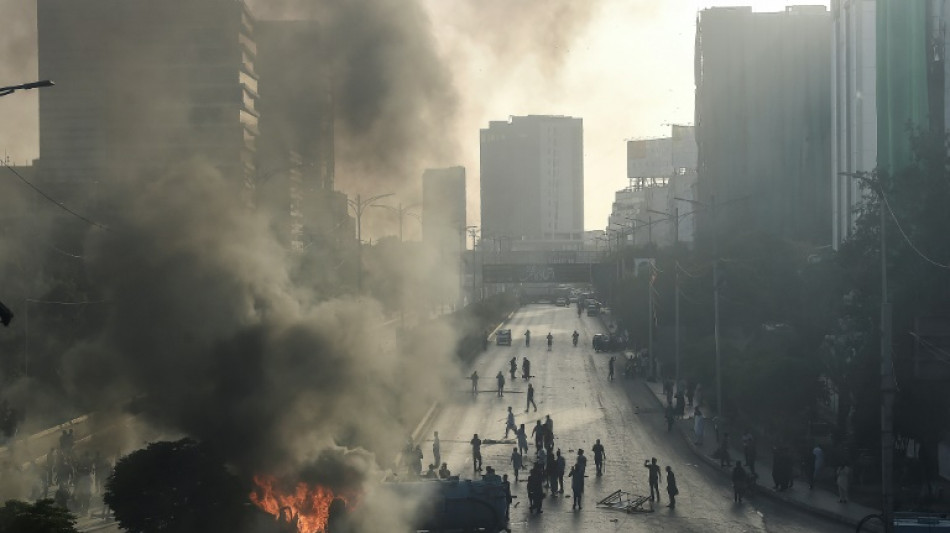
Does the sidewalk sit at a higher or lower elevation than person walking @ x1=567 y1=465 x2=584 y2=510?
lower

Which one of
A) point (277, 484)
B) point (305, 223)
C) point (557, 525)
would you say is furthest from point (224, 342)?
point (305, 223)

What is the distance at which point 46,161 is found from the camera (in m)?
132

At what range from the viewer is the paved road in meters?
29.7

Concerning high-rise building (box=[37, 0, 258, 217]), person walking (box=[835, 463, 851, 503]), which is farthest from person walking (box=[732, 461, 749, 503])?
high-rise building (box=[37, 0, 258, 217])

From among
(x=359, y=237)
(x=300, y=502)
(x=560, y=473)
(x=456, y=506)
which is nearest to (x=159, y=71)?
(x=359, y=237)

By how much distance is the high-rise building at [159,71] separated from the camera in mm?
74438

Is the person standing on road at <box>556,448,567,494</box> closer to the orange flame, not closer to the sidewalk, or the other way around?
the sidewalk

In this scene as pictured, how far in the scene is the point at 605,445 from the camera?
42875 millimetres

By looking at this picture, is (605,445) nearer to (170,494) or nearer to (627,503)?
(627,503)

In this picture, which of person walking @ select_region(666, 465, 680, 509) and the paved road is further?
person walking @ select_region(666, 465, 680, 509)

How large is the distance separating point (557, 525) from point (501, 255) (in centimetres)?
12767

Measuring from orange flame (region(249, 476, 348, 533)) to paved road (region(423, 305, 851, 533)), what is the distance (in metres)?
5.67

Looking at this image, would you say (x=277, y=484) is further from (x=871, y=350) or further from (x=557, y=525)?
(x=871, y=350)

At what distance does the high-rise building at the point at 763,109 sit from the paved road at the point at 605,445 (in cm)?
3554
